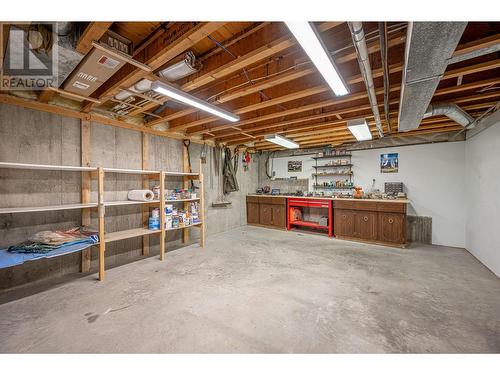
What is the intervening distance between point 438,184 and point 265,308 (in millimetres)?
4809

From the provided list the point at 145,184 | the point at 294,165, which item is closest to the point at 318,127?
the point at 294,165

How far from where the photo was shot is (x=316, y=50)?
157 centimetres

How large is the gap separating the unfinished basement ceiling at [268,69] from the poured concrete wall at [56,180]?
0.90 ft

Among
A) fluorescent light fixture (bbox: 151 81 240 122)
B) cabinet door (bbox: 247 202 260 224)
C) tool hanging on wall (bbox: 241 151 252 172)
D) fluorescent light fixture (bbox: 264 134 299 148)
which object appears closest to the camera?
fluorescent light fixture (bbox: 151 81 240 122)

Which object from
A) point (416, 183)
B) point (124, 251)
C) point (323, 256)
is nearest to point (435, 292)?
point (323, 256)

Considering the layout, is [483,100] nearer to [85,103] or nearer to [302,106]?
[302,106]

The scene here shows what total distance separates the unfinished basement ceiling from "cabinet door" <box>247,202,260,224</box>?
10.9 feet

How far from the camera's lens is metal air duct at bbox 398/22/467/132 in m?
1.28

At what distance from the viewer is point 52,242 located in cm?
243

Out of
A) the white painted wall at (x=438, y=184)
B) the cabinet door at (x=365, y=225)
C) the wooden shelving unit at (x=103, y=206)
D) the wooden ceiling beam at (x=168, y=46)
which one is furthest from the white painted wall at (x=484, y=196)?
the wooden shelving unit at (x=103, y=206)

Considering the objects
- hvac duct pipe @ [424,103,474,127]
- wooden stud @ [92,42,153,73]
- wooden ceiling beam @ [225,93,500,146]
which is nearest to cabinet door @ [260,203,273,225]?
wooden ceiling beam @ [225,93,500,146]

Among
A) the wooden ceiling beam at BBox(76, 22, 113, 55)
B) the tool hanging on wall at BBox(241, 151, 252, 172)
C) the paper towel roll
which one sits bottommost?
the paper towel roll

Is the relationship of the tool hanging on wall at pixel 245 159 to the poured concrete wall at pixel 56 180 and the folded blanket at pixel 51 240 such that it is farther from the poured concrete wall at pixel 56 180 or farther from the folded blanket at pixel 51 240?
the folded blanket at pixel 51 240

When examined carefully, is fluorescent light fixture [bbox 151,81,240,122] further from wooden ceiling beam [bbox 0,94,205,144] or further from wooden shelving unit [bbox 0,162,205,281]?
wooden ceiling beam [bbox 0,94,205,144]
